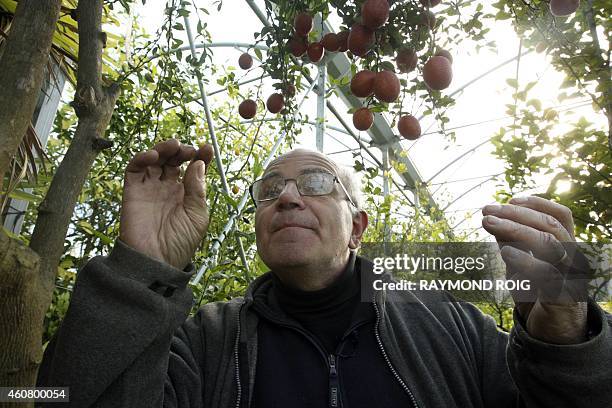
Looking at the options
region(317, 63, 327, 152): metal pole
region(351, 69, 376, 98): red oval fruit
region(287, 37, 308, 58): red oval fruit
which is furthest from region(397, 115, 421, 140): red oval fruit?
region(317, 63, 327, 152): metal pole

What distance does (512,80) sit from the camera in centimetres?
186

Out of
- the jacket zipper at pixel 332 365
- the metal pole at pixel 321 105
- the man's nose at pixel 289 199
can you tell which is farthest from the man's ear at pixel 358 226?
the metal pole at pixel 321 105

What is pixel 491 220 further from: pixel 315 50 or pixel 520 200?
pixel 315 50

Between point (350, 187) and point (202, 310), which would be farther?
point (350, 187)

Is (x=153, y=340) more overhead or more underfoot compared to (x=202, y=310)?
more underfoot

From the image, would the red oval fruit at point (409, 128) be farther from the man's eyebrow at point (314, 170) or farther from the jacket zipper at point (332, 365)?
the jacket zipper at point (332, 365)

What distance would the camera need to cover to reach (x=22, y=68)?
72cm

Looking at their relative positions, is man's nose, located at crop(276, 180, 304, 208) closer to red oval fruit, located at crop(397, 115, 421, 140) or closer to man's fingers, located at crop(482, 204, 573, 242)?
red oval fruit, located at crop(397, 115, 421, 140)

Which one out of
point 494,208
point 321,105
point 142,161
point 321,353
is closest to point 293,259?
point 321,353

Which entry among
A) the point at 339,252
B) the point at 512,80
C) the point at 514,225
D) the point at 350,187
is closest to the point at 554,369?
the point at 514,225

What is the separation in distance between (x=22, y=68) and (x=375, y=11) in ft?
2.70

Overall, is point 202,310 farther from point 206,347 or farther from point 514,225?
point 514,225

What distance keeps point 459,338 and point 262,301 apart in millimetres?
585

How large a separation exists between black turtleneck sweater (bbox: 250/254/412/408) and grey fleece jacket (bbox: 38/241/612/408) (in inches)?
1.6
